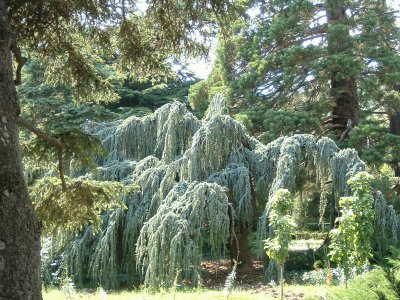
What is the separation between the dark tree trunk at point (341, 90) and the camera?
12609 mm

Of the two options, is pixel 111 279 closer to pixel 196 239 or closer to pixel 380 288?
pixel 196 239

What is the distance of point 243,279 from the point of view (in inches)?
399

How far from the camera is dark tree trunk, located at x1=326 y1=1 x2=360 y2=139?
41.4 ft

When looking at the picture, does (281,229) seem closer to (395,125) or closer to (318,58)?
(318,58)

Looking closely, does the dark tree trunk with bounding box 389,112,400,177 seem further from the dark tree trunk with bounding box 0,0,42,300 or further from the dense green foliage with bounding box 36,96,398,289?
the dark tree trunk with bounding box 0,0,42,300

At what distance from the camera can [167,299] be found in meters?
6.69

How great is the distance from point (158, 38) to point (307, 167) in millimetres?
5871

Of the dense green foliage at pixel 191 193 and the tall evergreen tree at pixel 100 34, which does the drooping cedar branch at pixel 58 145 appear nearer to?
the tall evergreen tree at pixel 100 34

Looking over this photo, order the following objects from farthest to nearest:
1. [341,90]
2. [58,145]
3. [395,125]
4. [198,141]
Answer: [395,125], [341,90], [198,141], [58,145]

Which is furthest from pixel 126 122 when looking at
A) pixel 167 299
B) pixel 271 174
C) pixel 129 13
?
pixel 129 13

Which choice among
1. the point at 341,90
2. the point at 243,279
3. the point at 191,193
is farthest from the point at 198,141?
the point at 341,90

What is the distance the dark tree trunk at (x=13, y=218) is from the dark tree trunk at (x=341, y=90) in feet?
33.1

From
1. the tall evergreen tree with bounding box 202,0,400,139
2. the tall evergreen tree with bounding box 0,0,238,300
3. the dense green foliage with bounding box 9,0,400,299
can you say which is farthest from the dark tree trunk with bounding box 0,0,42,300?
the tall evergreen tree with bounding box 202,0,400,139

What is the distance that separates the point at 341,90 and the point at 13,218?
10877 millimetres
